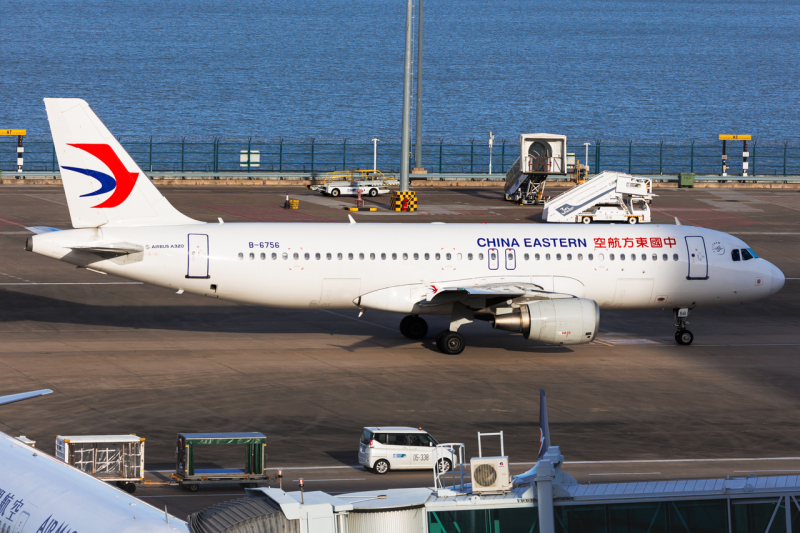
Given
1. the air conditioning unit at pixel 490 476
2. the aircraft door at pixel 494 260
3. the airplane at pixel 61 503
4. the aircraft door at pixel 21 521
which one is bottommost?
the aircraft door at pixel 21 521

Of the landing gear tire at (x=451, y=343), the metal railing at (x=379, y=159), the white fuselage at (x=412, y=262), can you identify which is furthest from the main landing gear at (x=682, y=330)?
the metal railing at (x=379, y=159)

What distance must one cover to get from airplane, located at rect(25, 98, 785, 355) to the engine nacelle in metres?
0.05

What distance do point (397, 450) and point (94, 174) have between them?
57.6 feet

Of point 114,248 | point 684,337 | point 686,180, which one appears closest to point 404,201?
point 686,180

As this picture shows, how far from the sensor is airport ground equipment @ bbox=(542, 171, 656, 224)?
75062 mm

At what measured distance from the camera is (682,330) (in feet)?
141

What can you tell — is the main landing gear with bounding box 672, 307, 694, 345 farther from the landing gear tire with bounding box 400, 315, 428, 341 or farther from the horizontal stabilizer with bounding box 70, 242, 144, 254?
the horizontal stabilizer with bounding box 70, 242, 144, 254

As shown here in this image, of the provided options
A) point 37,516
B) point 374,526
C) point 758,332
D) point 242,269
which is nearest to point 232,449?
point 242,269

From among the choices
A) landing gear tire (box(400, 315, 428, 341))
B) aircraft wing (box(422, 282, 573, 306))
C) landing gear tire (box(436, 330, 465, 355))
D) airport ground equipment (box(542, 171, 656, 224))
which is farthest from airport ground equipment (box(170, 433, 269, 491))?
airport ground equipment (box(542, 171, 656, 224))

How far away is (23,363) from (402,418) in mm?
14305

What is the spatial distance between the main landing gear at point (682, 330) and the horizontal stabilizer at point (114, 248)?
2155 centimetres

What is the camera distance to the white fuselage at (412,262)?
125ft

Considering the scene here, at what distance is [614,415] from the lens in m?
32.9

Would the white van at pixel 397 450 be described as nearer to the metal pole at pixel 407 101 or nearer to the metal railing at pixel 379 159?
the metal pole at pixel 407 101
